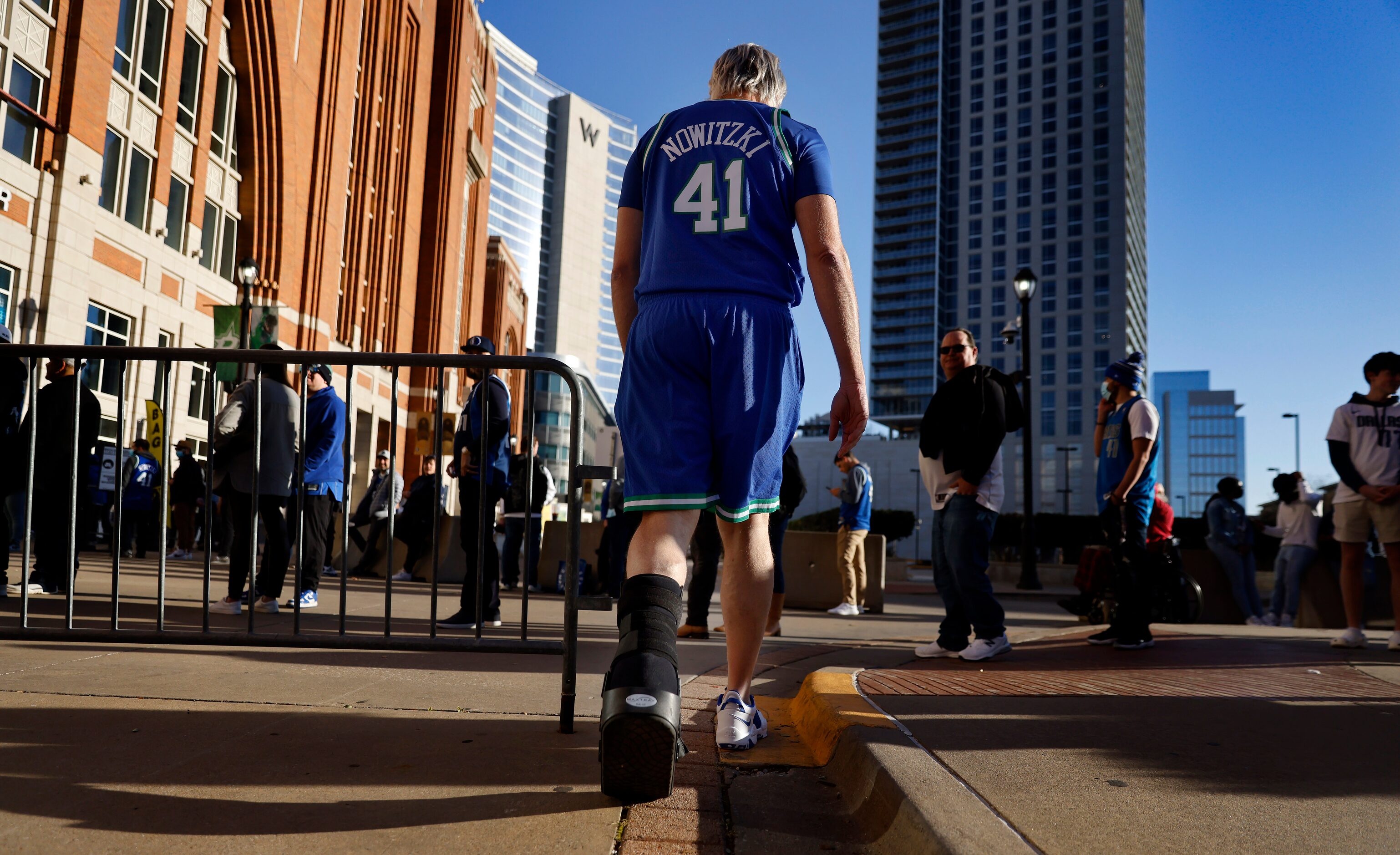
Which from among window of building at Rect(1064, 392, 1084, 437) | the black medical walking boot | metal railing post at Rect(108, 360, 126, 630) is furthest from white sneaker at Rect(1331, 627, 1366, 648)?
window of building at Rect(1064, 392, 1084, 437)

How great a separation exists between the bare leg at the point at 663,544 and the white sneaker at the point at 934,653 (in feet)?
11.1

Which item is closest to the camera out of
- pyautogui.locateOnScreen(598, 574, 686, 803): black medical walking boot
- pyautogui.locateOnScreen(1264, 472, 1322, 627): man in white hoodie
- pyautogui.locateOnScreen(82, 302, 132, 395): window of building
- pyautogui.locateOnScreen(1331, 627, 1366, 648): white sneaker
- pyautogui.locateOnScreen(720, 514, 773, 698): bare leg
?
pyautogui.locateOnScreen(598, 574, 686, 803): black medical walking boot

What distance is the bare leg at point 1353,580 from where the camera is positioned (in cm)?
622

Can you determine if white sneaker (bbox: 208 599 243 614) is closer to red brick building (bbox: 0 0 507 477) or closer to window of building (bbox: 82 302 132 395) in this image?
red brick building (bbox: 0 0 507 477)

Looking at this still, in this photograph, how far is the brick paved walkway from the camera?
3.84 meters

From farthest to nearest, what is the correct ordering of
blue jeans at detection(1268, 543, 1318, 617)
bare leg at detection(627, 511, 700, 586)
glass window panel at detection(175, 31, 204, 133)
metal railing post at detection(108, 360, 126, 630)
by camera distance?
1. glass window panel at detection(175, 31, 204, 133)
2. blue jeans at detection(1268, 543, 1318, 617)
3. metal railing post at detection(108, 360, 126, 630)
4. bare leg at detection(627, 511, 700, 586)

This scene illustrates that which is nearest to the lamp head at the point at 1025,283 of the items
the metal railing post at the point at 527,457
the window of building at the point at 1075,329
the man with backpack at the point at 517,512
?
the man with backpack at the point at 517,512

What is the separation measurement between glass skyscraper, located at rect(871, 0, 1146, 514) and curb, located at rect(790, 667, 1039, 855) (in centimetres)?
10536

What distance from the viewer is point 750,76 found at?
2953 millimetres

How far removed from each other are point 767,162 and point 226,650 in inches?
143

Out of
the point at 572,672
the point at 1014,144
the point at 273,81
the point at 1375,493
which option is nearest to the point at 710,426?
the point at 572,672

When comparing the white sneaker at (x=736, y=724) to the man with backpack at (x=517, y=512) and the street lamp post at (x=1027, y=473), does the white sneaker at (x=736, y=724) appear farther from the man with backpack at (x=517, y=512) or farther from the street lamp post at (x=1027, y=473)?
the street lamp post at (x=1027, y=473)

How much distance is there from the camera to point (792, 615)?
381 inches

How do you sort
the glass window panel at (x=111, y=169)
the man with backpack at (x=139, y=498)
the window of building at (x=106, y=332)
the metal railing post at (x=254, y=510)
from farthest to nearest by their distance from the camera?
the glass window panel at (x=111, y=169) < the window of building at (x=106, y=332) < the man with backpack at (x=139, y=498) < the metal railing post at (x=254, y=510)
